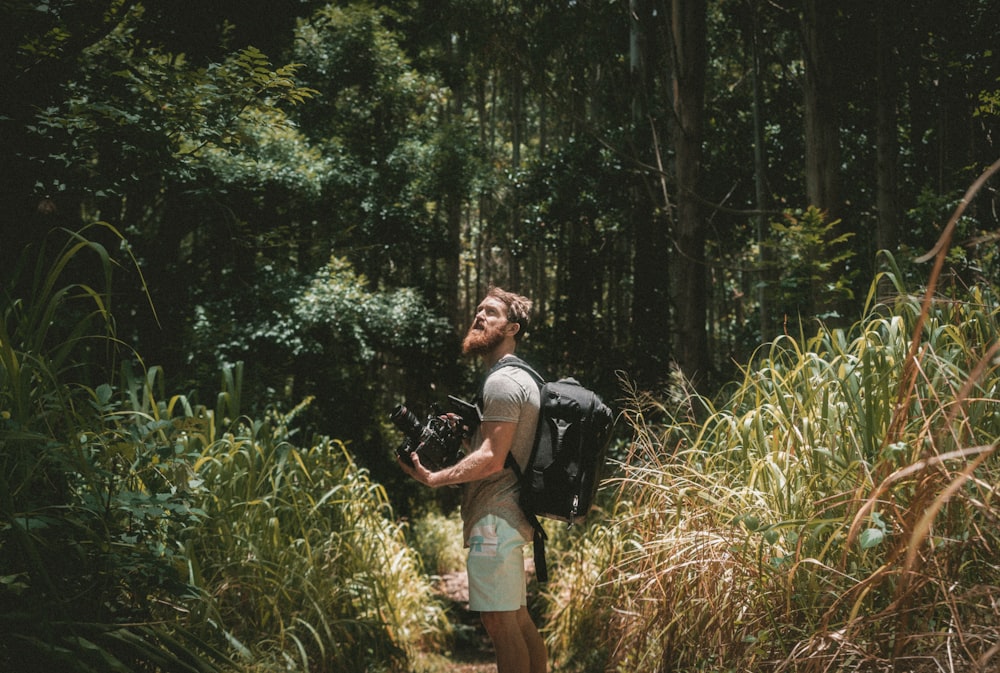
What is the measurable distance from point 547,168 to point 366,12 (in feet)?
10.7

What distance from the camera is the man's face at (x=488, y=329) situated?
10.8 ft

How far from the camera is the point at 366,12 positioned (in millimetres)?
10695

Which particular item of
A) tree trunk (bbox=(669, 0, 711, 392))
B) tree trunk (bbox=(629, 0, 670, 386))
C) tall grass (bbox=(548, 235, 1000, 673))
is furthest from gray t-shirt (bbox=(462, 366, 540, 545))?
tree trunk (bbox=(629, 0, 670, 386))

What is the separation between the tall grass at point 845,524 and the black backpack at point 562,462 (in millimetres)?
346

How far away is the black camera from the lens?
10.4 feet

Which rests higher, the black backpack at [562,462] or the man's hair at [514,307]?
the man's hair at [514,307]

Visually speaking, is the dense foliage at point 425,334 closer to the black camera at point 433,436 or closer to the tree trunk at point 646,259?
the tree trunk at point 646,259

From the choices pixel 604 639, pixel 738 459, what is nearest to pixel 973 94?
pixel 738 459

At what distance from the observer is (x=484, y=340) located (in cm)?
330

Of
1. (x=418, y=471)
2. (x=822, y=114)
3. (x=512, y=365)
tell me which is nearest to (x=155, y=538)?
(x=418, y=471)

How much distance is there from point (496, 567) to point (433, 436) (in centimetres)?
55

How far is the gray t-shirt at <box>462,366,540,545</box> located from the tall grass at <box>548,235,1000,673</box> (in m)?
0.55

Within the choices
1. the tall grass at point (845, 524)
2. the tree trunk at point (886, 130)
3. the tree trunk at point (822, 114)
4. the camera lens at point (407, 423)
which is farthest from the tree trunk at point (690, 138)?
the camera lens at point (407, 423)

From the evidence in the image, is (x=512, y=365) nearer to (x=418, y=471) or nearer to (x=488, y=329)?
(x=488, y=329)
